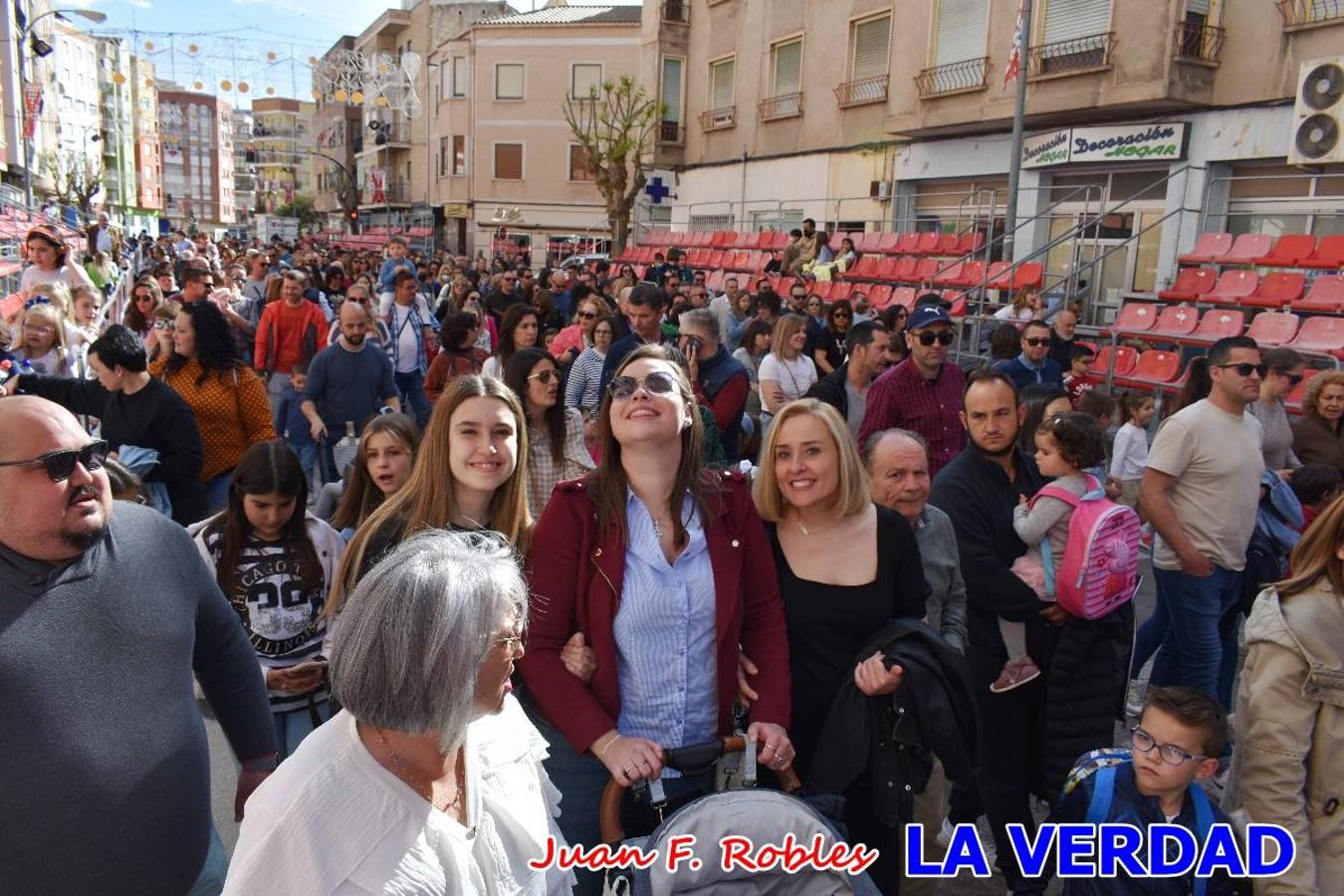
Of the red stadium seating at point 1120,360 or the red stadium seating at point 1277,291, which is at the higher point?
the red stadium seating at point 1277,291

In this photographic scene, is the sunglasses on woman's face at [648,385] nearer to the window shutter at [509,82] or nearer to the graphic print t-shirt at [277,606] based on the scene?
the graphic print t-shirt at [277,606]

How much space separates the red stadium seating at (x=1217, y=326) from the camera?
1088 cm

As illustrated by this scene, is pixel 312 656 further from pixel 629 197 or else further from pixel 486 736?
pixel 629 197

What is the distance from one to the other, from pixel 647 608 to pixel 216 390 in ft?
11.4

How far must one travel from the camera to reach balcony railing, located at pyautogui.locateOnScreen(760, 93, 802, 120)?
2400 cm

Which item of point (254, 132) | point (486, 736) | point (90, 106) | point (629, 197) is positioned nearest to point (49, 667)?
point (486, 736)

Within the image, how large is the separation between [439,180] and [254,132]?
85.8 m

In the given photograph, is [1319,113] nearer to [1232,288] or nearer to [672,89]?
[1232,288]

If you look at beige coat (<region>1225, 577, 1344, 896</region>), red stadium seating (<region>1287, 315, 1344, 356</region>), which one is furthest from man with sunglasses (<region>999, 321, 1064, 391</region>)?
red stadium seating (<region>1287, 315, 1344, 356</region>)

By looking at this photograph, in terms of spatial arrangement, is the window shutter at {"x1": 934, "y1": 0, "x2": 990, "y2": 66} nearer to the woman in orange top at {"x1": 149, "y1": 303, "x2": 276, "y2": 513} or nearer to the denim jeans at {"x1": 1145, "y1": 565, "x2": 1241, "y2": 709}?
the denim jeans at {"x1": 1145, "y1": 565, "x2": 1241, "y2": 709}

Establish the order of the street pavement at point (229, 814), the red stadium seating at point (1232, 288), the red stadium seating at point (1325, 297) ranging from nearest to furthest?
the street pavement at point (229, 814), the red stadium seating at point (1325, 297), the red stadium seating at point (1232, 288)

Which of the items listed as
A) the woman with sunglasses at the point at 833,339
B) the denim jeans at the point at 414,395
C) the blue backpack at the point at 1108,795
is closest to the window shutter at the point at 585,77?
the woman with sunglasses at the point at 833,339

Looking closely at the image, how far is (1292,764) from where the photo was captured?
8.23ft

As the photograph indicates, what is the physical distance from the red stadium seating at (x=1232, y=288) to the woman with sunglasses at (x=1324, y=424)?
24.7ft
